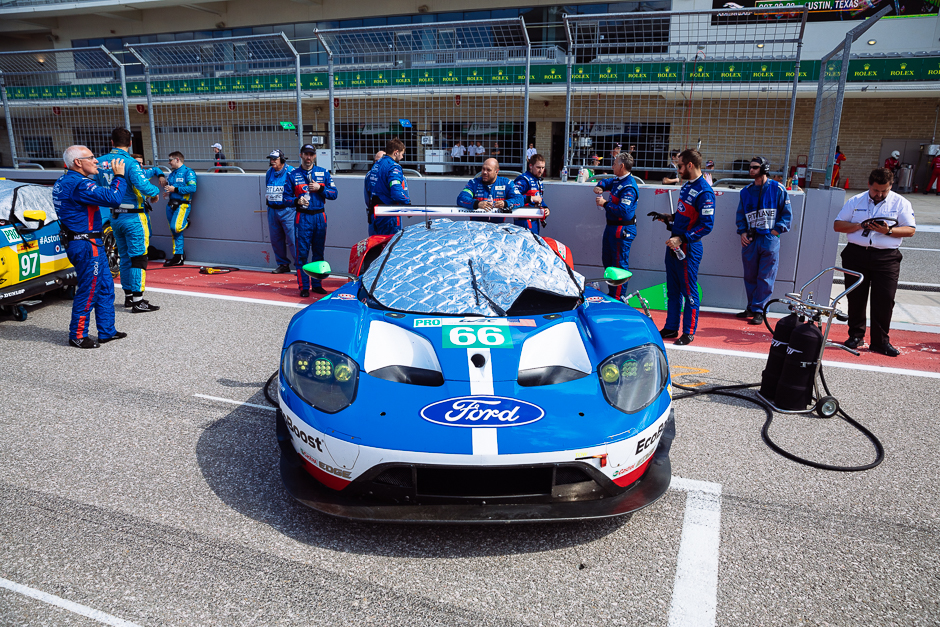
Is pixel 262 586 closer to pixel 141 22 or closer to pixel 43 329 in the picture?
pixel 43 329

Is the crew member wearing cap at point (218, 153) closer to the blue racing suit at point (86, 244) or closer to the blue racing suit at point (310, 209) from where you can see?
the blue racing suit at point (310, 209)

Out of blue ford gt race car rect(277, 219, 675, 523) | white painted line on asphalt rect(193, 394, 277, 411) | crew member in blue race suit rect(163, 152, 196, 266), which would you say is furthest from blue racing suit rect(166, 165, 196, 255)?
blue ford gt race car rect(277, 219, 675, 523)

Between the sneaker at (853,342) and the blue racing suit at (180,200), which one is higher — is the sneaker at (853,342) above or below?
below

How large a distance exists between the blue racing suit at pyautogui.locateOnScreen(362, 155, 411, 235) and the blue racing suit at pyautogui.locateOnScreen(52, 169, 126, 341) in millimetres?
2864

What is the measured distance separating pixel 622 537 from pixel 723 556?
395 mm

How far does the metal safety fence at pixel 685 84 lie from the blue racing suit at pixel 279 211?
3937mm

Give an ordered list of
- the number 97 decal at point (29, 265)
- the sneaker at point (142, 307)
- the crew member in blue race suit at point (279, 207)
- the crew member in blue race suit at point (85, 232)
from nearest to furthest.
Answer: the crew member in blue race suit at point (85, 232) → the number 97 decal at point (29, 265) → the sneaker at point (142, 307) → the crew member in blue race suit at point (279, 207)

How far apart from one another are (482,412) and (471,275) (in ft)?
3.78

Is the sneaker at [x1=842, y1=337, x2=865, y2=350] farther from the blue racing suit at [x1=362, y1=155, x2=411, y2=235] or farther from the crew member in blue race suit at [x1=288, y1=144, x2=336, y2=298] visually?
the crew member in blue race suit at [x1=288, y1=144, x2=336, y2=298]

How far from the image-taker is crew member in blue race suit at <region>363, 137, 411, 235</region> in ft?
23.8

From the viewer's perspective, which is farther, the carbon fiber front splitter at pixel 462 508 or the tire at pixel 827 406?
the tire at pixel 827 406

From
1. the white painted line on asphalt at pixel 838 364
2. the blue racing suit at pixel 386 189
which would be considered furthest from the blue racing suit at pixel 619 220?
the blue racing suit at pixel 386 189

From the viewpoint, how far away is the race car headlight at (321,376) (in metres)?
2.55

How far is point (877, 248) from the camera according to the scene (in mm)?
5246
